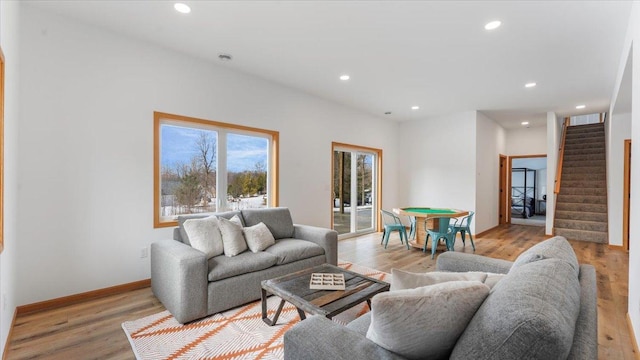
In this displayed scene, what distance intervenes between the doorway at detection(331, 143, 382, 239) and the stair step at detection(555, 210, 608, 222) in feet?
14.0

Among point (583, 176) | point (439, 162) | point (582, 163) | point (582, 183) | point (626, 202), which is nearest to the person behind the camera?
point (626, 202)

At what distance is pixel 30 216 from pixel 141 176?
0.96m

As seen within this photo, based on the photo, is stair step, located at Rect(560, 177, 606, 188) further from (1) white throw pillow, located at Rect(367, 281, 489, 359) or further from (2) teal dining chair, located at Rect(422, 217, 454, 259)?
(1) white throw pillow, located at Rect(367, 281, 489, 359)

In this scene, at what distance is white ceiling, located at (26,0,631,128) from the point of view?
2.67 metres

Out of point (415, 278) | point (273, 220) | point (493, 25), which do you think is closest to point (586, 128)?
point (493, 25)

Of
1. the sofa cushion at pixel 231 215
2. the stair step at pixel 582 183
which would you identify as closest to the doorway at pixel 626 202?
the stair step at pixel 582 183

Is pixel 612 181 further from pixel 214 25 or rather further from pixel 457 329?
pixel 214 25

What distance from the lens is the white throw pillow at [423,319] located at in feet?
3.25

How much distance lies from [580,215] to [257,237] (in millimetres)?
7408

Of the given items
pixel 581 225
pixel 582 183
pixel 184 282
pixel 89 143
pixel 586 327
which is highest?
pixel 89 143

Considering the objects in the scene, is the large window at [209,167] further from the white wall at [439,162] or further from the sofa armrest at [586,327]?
the white wall at [439,162]

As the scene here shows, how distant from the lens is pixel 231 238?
2.97 meters

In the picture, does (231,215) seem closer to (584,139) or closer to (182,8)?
(182,8)

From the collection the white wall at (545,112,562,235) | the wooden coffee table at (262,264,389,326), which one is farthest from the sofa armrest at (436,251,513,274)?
the white wall at (545,112,562,235)
